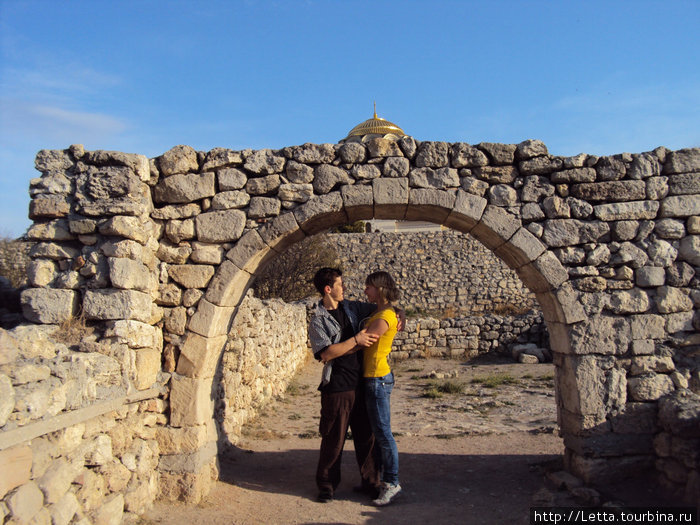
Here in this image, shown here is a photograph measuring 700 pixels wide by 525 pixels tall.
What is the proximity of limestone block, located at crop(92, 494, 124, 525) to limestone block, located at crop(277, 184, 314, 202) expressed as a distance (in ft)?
9.14

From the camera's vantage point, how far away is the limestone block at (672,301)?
4891 millimetres

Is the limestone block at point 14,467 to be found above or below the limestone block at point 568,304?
below

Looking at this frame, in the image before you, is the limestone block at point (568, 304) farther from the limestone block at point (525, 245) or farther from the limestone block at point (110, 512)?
the limestone block at point (110, 512)

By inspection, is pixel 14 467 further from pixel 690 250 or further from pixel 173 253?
pixel 690 250

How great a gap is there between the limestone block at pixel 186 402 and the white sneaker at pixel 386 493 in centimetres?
170

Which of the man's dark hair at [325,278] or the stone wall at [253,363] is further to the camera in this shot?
the stone wall at [253,363]

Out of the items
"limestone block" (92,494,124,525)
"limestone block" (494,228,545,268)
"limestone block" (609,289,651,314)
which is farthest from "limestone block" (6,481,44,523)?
"limestone block" (609,289,651,314)

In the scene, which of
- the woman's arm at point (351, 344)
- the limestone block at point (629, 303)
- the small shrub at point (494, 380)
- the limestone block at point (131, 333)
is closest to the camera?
the limestone block at point (131, 333)

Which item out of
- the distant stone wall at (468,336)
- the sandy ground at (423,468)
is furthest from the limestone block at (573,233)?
the distant stone wall at (468,336)

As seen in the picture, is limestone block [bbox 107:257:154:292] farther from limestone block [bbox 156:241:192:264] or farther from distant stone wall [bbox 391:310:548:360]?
distant stone wall [bbox 391:310:548:360]

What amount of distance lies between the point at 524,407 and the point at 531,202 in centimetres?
487

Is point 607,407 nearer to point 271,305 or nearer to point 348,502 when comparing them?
point 348,502

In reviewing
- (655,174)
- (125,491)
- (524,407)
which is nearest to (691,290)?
(655,174)

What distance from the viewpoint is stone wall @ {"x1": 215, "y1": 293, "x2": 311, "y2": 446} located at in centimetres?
681
